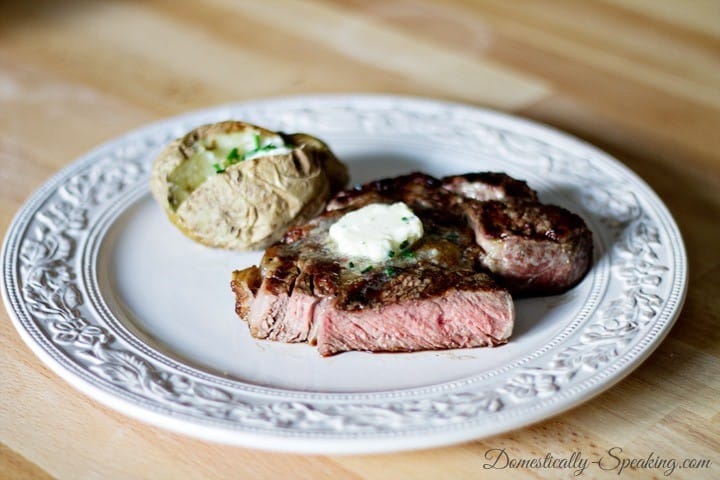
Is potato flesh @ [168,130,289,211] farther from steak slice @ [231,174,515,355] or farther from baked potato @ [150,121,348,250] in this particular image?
steak slice @ [231,174,515,355]

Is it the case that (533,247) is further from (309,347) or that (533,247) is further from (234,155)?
(234,155)

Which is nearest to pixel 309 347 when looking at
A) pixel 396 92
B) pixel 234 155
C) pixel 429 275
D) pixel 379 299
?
pixel 379 299

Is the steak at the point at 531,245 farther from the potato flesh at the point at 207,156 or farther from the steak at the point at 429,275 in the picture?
the potato flesh at the point at 207,156

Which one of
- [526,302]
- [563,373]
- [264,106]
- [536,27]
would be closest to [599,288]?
[526,302]

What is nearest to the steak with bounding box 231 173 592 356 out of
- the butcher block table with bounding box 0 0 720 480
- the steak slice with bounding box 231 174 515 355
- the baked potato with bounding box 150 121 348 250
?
the steak slice with bounding box 231 174 515 355

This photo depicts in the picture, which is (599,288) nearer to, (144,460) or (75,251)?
(144,460)

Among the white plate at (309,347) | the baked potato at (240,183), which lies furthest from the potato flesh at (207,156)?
the white plate at (309,347)
